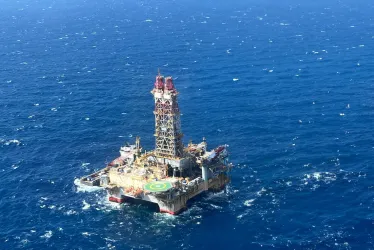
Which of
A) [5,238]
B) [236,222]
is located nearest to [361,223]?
[236,222]

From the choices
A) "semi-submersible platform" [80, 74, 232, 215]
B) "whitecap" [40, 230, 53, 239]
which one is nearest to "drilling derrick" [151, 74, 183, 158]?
"semi-submersible platform" [80, 74, 232, 215]

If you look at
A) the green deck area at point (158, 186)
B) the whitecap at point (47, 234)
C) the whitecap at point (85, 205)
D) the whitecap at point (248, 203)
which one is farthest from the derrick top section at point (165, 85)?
the whitecap at point (47, 234)

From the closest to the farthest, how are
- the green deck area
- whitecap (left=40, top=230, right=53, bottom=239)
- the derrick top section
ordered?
whitecap (left=40, top=230, right=53, bottom=239) < the green deck area < the derrick top section

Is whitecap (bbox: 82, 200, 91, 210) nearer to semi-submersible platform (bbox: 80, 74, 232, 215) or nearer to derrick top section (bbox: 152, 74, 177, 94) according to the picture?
semi-submersible platform (bbox: 80, 74, 232, 215)

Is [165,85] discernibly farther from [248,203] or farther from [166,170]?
[248,203]

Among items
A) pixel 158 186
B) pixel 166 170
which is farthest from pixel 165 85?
pixel 158 186

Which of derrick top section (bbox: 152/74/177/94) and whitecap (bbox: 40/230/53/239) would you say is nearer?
whitecap (bbox: 40/230/53/239)

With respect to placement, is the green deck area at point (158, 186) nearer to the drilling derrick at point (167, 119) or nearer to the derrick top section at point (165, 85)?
the drilling derrick at point (167, 119)
